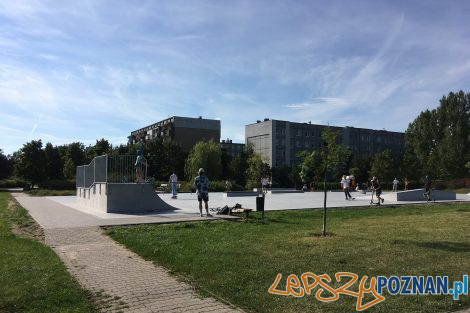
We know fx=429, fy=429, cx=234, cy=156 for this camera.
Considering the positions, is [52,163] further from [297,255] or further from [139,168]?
[297,255]

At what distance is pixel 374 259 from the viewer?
8086 mm

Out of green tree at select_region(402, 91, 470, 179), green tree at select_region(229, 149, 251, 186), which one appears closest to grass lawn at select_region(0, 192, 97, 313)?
green tree at select_region(402, 91, 470, 179)

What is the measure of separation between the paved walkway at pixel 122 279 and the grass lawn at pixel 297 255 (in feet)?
1.00

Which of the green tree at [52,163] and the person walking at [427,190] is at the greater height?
the green tree at [52,163]

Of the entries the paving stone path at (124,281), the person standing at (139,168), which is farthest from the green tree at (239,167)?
the paving stone path at (124,281)

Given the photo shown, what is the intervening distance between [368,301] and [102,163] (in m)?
17.5

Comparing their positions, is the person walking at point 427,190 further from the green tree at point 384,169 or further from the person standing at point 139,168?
the green tree at point 384,169

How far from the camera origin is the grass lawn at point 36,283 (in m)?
5.61

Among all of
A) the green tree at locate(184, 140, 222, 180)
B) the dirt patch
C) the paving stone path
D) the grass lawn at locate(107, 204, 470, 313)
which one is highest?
the green tree at locate(184, 140, 222, 180)

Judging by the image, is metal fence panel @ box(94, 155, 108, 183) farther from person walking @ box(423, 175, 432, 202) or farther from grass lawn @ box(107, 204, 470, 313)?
person walking @ box(423, 175, 432, 202)

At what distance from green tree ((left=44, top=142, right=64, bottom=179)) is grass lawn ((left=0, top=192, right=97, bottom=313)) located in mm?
50122

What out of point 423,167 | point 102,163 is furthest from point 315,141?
point 102,163

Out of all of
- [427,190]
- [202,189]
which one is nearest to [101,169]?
[202,189]

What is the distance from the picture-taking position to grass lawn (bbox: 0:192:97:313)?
5613 mm
